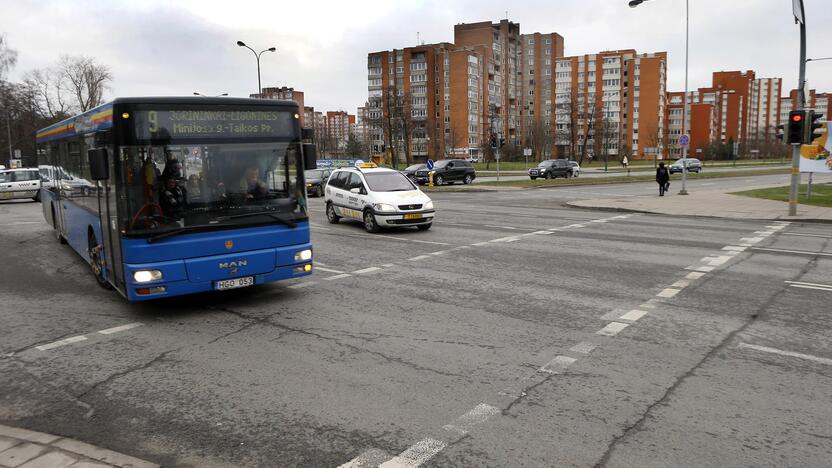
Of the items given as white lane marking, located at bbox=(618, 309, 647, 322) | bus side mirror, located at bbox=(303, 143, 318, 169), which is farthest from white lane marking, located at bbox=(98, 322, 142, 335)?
white lane marking, located at bbox=(618, 309, 647, 322)

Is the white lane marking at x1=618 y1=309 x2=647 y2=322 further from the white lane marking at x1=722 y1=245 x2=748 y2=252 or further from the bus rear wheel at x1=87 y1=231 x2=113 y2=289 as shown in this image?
the bus rear wheel at x1=87 y1=231 x2=113 y2=289

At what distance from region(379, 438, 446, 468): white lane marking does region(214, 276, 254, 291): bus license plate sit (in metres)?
4.20

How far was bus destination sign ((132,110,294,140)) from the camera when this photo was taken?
6.76 meters

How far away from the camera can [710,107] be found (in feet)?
448

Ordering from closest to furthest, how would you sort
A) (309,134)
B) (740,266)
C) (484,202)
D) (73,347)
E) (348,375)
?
1. (348,375)
2. (73,347)
3. (309,134)
4. (740,266)
5. (484,202)

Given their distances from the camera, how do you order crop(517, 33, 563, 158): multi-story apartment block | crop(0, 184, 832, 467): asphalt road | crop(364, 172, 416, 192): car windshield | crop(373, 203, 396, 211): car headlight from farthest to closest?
1. crop(517, 33, 563, 158): multi-story apartment block
2. crop(364, 172, 416, 192): car windshield
3. crop(373, 203, 396, 211): car headlight
4. crop(0, 184, 832, 467): asphalt road

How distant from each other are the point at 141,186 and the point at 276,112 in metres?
1.90

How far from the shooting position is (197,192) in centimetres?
705

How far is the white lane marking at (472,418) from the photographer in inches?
162

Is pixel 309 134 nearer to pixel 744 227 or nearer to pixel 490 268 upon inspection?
pixel 490 268

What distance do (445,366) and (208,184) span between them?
377 centimetres

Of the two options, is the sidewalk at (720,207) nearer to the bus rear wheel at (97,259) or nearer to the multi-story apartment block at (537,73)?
the bus rear wheel at (97,259)

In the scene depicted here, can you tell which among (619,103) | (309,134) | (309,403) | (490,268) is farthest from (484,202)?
(619,103)

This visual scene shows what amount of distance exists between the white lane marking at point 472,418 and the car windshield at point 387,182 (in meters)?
11.6
